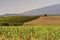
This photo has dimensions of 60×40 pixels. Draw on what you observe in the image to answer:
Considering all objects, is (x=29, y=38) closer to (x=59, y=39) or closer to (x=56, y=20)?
(x=59, y=39)

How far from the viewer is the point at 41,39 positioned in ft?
9.69

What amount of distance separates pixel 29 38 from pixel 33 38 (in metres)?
0.09

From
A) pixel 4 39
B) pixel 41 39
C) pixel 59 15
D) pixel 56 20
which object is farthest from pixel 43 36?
pixel 59 15

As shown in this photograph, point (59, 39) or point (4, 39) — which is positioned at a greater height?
point (4, 39)

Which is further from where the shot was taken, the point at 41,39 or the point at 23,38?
the point at 41,39

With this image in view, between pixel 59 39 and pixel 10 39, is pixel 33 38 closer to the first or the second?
pixel 10 39

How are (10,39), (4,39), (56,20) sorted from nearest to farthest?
(4,39)
(10,39)
(56,20)

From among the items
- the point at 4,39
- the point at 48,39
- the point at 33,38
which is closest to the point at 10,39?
the point at 4,39

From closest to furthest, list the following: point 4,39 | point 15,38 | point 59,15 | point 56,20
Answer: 1. point 4,39
2. point 15,38
3. point 56,20
4. point 59,15

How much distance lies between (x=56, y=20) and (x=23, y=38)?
11.3 ft

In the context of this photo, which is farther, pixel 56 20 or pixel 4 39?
pixel 56 20

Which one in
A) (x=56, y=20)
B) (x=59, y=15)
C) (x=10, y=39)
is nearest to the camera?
(x=10, y=39)

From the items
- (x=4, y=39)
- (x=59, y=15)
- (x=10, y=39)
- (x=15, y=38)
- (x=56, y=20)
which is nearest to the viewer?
(x=4, y=39)

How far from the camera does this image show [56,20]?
238 inches
